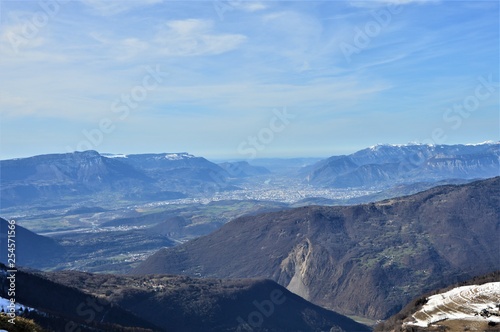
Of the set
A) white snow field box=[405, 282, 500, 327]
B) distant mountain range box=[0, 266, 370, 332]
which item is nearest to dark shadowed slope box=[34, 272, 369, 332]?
distant mountain range box=[0, 266, 370, 332]

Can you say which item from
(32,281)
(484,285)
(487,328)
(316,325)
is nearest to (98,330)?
(32,281)

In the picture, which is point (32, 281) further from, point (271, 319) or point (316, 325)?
point (316, 325)

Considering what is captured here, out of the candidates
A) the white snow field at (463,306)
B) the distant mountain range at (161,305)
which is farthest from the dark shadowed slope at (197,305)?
the white snow field at (463,306)

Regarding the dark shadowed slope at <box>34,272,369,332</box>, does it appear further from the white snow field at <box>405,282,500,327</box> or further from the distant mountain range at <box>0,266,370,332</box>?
the white snow field at <box>405,282,500,327</box>

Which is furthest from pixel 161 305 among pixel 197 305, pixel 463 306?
pixel 463 306

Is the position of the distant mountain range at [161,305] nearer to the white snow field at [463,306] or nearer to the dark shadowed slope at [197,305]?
the dark shadowed slope at [197,305]

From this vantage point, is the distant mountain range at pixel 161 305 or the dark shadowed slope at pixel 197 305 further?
the dark shadowed slope at pixel 197 305

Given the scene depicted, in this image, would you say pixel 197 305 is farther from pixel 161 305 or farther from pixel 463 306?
pixel 463 306

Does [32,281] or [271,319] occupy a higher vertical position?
[32,281]
